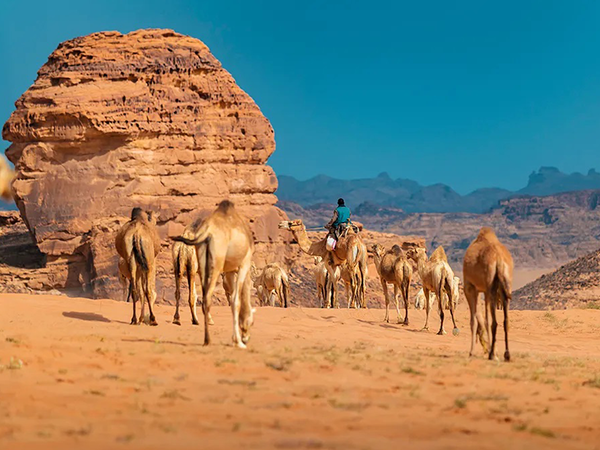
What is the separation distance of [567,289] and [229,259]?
3213cm

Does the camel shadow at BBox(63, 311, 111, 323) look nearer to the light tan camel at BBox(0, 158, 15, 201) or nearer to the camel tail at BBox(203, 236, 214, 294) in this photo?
the camel tail at BBox(203, 236, 214, 294)

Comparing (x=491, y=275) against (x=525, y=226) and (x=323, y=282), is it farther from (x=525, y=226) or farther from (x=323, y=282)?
(x=525, y=226)

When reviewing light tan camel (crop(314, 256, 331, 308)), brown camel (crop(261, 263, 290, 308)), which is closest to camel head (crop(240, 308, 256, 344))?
brown camel (crop(261, 263, 290, 308))

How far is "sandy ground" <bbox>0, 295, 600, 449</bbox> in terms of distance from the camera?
21.4 feet

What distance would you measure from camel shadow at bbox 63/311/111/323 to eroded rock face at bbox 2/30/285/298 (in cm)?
1469

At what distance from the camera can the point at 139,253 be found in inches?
608

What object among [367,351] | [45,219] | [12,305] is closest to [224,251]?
[367,351]

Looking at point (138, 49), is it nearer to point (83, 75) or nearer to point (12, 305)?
point (83, 75)

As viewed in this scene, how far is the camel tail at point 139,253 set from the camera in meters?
15.4

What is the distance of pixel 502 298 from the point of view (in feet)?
41.0

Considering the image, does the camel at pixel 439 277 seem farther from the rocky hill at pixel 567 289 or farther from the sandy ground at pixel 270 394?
the rocky hill at pixel 567 289

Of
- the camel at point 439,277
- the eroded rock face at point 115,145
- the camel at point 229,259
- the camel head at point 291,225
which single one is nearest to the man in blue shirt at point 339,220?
the camel head at point 291,225

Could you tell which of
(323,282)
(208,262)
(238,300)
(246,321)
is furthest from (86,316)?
(323,282)

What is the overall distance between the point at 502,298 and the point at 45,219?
24.8 metres
